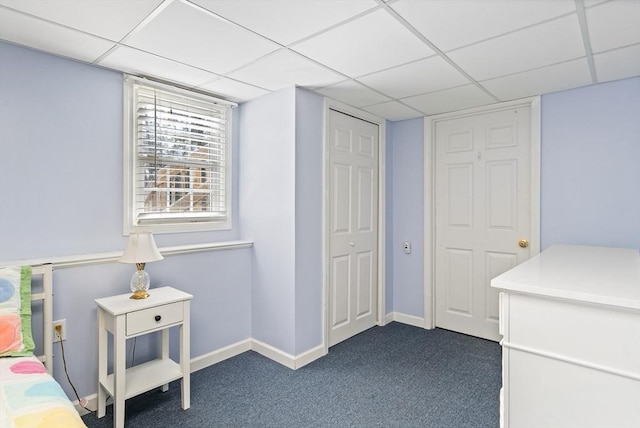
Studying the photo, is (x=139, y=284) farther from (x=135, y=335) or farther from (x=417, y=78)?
(x=417, y=78)

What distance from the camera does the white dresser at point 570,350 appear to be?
45.4 inches

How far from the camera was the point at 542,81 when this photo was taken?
2643 mm

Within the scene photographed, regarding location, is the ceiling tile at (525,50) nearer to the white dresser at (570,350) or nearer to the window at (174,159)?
the white dresser at (570,350)

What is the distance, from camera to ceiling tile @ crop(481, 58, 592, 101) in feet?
7.85

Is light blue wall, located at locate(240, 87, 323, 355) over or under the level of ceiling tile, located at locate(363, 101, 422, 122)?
under

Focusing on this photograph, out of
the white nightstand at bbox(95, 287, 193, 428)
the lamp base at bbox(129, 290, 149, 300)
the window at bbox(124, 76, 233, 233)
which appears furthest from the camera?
the window at bbox(124, 76, 233, 233)

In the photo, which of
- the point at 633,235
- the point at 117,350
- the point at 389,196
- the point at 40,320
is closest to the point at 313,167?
the point at 389,196

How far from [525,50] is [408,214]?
2022mm

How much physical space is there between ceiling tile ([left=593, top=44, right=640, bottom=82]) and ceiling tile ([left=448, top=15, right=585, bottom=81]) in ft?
0.63

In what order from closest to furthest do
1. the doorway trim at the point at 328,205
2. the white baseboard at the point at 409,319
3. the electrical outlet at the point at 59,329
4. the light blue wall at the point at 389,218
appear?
1. the electrical outlet at the point at 59,329
2. the doorway trim at the point at 328,205
3. the white baseboard at the point at 409,319
4. the light blue wall at the point at 389,218

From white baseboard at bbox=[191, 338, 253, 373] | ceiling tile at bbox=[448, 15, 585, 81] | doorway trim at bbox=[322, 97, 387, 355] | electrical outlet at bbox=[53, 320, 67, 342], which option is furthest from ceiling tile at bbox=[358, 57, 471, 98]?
electrical outlet at bbox=[53, 320, 67, 342]

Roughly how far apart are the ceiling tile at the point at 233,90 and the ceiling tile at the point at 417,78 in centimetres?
88

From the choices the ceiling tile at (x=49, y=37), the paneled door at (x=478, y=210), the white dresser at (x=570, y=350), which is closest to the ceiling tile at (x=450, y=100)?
the paneled door at (x=478, y=210)

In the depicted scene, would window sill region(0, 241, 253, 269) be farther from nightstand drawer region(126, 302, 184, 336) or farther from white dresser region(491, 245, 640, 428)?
white dresser region(491, 245, 640, 428)
